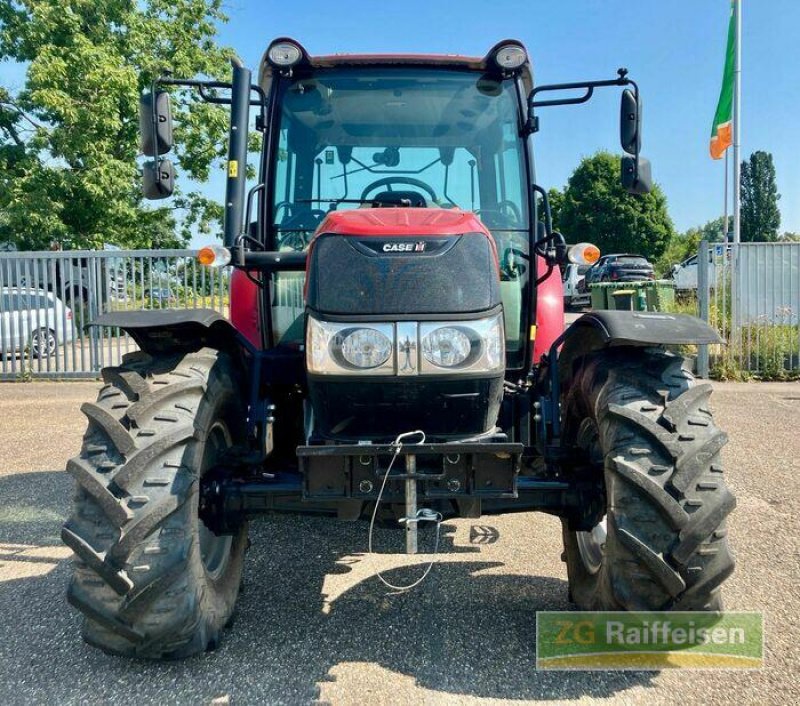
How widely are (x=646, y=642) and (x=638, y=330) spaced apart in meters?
1.25

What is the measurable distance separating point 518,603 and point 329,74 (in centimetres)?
295

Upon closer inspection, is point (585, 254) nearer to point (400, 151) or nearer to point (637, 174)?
point (637, 174)

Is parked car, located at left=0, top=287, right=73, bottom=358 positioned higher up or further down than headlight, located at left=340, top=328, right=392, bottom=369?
higher up

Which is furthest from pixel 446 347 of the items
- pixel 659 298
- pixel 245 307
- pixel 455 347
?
pixel 659 298

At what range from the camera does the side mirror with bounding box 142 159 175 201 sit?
3.63 meters

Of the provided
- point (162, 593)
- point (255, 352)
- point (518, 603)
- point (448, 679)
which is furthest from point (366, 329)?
point (518, 603)

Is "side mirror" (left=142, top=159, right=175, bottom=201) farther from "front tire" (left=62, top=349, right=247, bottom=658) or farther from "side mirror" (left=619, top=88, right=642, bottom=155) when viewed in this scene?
"side mirror" (left=619, top=88, right=642, bottom=155)

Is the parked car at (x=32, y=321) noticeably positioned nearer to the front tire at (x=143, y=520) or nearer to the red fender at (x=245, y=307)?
the red fender at (x=245, y=307)

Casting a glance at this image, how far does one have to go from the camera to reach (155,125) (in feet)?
11.7

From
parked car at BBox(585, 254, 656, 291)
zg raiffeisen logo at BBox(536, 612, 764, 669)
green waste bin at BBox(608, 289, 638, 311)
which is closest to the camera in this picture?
zg raiffeisen logo at BBox(536, 612, 764, 669)

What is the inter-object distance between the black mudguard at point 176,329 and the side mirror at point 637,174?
7.51ft

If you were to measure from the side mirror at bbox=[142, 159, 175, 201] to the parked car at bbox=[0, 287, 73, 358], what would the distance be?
8.75 metres

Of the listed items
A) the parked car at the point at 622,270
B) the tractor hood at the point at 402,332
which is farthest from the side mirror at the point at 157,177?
the parked car at the point at 622,270

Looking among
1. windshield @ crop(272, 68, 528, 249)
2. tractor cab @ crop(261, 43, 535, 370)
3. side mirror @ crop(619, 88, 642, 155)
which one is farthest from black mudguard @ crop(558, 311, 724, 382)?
side mirror @ crop(619, 88, 642, 155)
